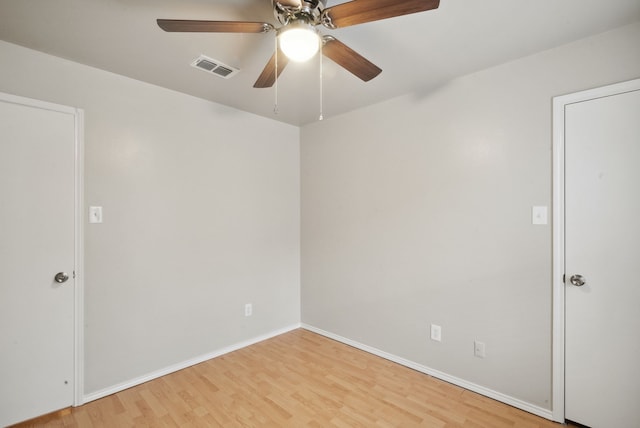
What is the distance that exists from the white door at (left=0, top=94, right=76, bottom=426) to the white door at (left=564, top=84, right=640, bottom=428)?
345cm

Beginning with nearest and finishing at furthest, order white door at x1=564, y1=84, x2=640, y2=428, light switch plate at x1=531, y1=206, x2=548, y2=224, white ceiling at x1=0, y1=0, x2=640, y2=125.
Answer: white ceiling at x1=0, y1=0, x2=640, y2=125
white door at x1=564, y1=84, x2=640, y2=428
light switch plate at x1=531, y1=206, x2=548, y2=224

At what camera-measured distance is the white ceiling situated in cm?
161

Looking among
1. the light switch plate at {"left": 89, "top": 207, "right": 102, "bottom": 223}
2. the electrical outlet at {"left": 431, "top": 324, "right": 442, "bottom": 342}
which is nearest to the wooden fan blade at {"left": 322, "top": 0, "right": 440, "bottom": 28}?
the light switch plate at {"left": 89, "top": 207, "right": 102, "bottom": 223}

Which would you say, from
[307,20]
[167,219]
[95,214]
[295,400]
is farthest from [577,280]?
[95,214]

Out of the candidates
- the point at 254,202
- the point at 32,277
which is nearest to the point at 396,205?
the point at 254,202

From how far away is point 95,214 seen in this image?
227 centimetres

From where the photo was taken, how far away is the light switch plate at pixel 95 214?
226cm

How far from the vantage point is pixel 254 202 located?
3309 millimetres

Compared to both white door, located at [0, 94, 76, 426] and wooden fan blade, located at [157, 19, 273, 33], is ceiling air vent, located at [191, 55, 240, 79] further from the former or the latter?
white door, located at [0, 94, 76, 426]

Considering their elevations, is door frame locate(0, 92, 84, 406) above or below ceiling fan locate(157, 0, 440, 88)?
below

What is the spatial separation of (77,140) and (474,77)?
3047 millimetres

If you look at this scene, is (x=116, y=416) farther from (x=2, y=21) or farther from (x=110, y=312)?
(x=2, y=21)

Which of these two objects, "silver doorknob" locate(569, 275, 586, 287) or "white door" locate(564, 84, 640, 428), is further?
"silver doorknob" locate(569, 275, 586, 287)

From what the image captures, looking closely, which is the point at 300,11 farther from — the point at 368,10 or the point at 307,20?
the point at 368,10
